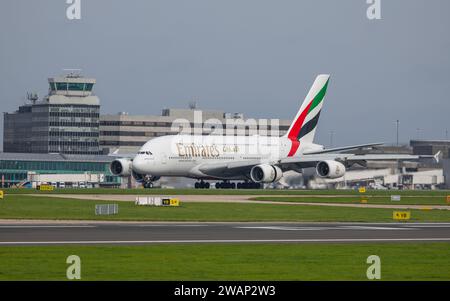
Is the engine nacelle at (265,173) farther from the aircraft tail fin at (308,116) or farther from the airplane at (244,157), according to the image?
the aircraft tail fin at (308,116)

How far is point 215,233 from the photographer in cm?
4866

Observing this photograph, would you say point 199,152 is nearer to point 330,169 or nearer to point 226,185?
point 226,185

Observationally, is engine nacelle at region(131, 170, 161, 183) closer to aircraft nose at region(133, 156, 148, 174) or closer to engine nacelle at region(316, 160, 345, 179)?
aircraft nose at region(133, 156, 148, 174)

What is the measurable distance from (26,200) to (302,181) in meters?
48.5

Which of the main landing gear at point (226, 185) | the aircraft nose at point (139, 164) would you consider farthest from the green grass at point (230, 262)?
the main landing gear at point (226, 185)

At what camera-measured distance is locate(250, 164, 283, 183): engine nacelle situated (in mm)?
114312

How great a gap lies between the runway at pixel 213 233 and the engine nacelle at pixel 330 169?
180 ft

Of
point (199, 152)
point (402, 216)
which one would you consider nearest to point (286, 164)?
point (199, 152)

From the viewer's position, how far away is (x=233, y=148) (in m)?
120

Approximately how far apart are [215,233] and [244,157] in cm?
7258

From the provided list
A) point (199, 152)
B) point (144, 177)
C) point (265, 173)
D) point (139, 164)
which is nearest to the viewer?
point (139, 164)

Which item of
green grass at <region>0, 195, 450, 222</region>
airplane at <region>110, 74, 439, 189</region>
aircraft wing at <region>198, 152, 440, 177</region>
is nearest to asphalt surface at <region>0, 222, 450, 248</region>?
green grass at <region>0, 195, 450, 222</region>
